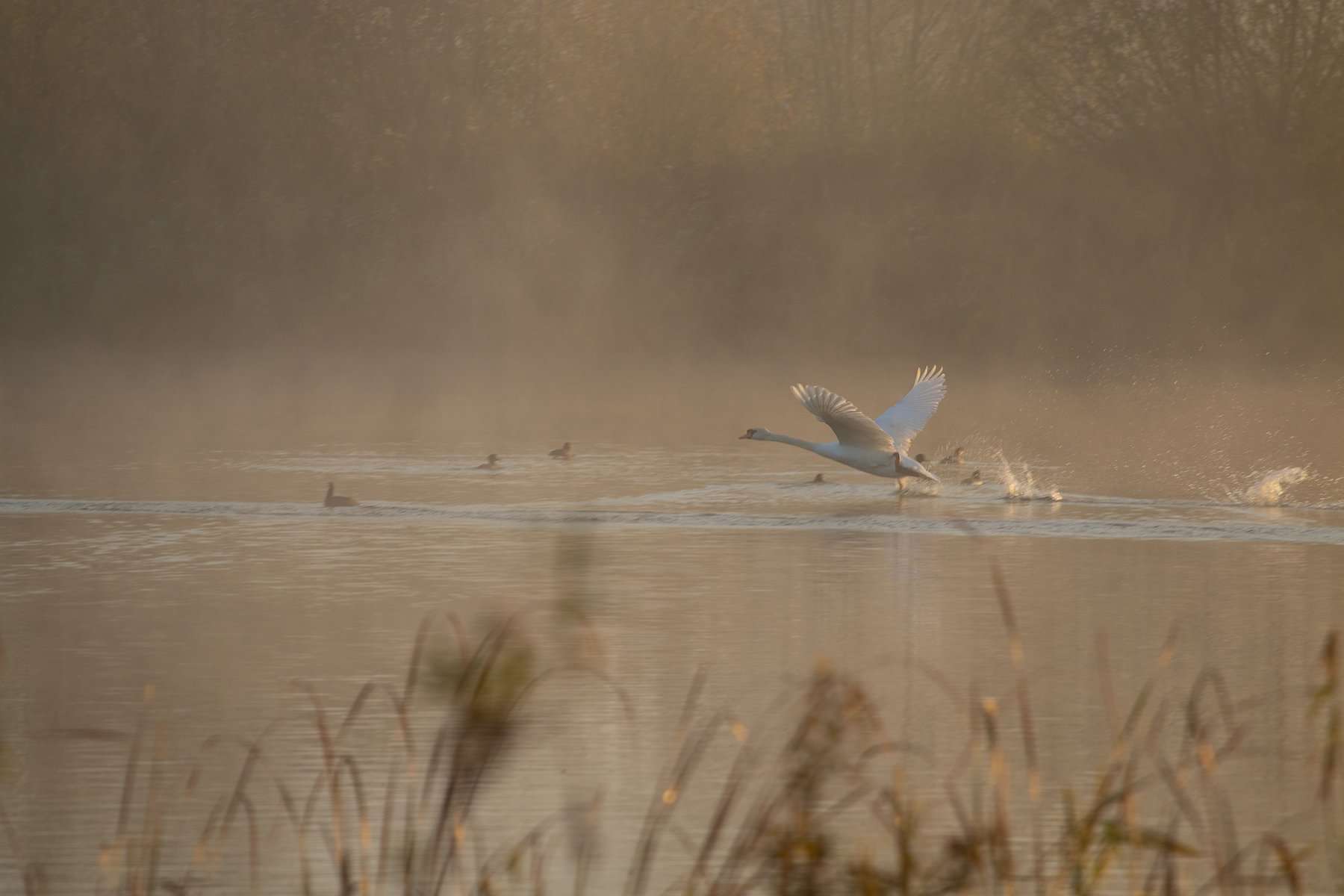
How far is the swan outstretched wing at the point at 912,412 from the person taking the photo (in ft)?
58.8

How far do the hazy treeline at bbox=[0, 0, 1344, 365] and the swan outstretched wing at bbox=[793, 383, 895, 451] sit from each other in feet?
72.6

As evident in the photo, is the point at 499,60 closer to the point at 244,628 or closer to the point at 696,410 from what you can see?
the point at 696,410

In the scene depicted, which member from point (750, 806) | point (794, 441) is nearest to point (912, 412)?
point (794, 441)

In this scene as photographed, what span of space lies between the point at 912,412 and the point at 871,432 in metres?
1.34

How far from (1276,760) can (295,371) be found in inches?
1133

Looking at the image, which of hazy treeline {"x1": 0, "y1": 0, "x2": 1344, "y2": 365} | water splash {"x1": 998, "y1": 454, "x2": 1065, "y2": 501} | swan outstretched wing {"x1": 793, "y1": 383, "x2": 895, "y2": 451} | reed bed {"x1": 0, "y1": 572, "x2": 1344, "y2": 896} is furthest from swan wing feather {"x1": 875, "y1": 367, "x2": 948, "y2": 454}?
hazy treeline {"x1": 0, "y1": 0, "x2": 1344, "y2": 365}

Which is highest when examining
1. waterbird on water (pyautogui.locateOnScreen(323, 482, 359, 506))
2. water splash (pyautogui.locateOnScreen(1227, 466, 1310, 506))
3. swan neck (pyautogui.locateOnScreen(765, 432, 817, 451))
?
swan neck (pyautogui.locateOnScreen(765, 432, 817, 451))

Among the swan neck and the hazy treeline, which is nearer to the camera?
the swan neck

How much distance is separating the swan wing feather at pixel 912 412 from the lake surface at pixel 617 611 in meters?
0.55

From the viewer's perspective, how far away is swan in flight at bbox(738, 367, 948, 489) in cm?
1634

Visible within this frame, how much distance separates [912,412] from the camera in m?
18.3

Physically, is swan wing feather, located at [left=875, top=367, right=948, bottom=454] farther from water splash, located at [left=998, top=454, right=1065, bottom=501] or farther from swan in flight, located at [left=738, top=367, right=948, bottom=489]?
water splash, located at [left=998, top=454, right=1065, bottom=501]

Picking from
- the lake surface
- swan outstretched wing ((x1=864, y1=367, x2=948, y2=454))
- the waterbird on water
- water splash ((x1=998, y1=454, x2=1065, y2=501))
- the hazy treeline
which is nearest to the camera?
the lake surface

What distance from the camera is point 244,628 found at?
36.3ft
